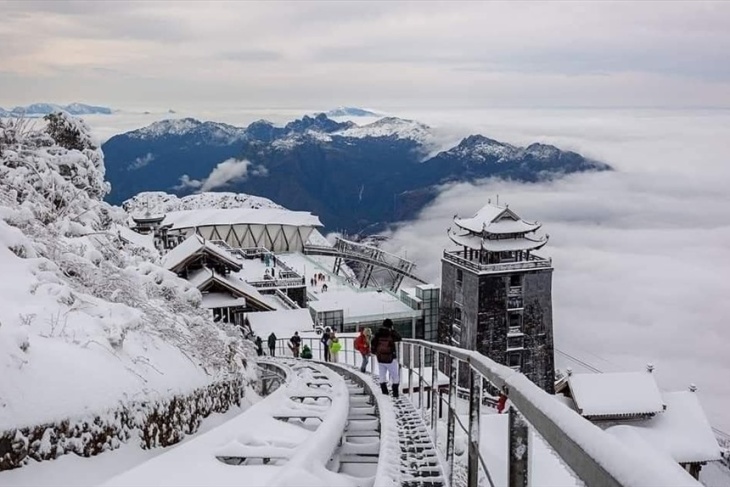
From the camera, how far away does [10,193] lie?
31.1 feet

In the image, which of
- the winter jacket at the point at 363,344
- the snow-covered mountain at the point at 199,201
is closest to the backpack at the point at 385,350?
the winter jacket at the point at 363,344

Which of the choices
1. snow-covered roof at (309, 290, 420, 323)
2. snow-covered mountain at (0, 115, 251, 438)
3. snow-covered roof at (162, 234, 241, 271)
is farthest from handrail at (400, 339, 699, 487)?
snow-covered roof at (309, 290, 420, 323)

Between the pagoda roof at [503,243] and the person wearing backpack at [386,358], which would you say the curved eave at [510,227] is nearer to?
the pagoda roof at [503,243]

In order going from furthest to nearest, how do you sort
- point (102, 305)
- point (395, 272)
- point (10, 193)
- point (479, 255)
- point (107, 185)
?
point (395, 272) < point (479, 255) < point (107, 185) < point (10, 193) < point (102, 305)

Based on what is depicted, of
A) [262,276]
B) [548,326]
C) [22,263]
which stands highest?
[22,263]

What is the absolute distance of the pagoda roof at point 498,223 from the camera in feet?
123

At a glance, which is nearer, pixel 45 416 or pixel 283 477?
pixel 283 477

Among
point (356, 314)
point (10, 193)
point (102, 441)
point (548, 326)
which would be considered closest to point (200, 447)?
point (102, 441)

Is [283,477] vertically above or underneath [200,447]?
above

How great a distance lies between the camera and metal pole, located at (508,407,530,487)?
205 cm

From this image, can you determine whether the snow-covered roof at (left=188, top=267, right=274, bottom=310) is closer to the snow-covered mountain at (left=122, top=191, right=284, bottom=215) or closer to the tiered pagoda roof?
the tiered pagoda roof

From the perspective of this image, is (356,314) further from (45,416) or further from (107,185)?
(45,416)

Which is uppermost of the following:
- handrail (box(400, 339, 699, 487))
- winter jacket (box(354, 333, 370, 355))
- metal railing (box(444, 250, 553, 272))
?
handrail (box(400, 339, 699, 487))

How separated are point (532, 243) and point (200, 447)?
35093 mm
